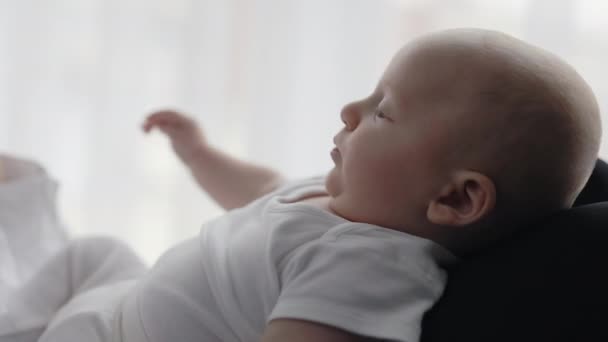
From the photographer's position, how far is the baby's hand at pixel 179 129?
136cm

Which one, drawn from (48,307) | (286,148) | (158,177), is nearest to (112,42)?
(158,177)

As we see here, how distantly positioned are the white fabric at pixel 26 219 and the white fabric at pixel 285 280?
361mm

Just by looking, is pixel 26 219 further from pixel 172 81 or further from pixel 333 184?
pixel 172 81

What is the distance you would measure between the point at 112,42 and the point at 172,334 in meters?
1.34

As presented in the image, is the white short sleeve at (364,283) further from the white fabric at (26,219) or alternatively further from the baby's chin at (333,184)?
the white fabric at (26,219)

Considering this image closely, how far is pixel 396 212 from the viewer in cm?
91

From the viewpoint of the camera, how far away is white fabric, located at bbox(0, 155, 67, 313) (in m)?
1.30

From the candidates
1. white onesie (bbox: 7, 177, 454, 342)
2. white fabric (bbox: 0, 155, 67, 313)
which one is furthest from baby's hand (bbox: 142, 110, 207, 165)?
white onesie (bbox: 7, 177, 454, 342)

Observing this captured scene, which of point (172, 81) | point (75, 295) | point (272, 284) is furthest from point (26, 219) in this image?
point (172, 81)

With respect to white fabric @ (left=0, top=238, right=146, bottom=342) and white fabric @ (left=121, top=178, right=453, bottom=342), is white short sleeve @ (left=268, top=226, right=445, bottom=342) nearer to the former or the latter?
white fabric @ (left=121, top=178, right=453, bottom=342)

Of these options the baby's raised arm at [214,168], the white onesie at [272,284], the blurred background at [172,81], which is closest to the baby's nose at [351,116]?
the white onesie at [272,284]

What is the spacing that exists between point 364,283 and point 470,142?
7.4 inches

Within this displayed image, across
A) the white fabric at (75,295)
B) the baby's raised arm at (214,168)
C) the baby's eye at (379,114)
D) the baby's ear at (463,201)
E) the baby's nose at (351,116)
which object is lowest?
the white fabric at (75,295)

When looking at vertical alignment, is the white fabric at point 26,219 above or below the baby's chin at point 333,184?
below
